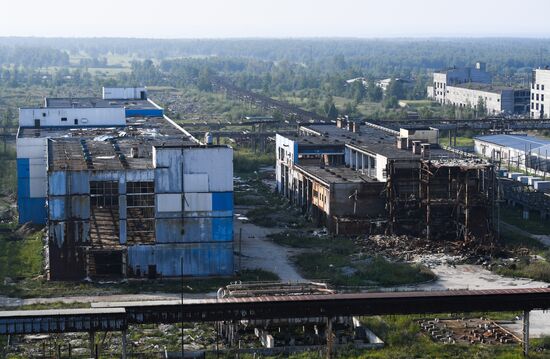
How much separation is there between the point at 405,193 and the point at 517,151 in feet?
38.0

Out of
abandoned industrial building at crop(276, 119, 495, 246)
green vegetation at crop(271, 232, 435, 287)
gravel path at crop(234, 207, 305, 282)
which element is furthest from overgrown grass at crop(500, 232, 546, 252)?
gravel path at crop(234, 207, 305, 282)

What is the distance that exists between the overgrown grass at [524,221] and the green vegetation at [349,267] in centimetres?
436

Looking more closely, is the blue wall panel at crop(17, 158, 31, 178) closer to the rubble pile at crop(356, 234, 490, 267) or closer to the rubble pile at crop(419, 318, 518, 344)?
Answer: the rubble pile at crop(356, 234, 490, 267)

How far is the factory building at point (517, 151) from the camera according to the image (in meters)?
32.8

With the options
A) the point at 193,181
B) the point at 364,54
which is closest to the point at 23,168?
the point at 193,181

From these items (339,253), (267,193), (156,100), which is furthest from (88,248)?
(156,100)

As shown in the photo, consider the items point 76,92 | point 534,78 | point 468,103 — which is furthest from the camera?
point 76,92

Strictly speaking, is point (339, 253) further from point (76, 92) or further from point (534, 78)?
point (76, 92)

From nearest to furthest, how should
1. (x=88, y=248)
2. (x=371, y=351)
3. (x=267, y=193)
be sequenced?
(x=371, y=351) → (x=88, y=248) → (x=267, y=193)

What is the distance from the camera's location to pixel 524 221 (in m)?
25.7

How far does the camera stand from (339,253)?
22.1 meters

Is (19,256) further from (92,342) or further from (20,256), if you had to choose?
(92,342)

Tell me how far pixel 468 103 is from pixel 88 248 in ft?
128

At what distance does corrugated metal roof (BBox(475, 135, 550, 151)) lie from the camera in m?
34.8
